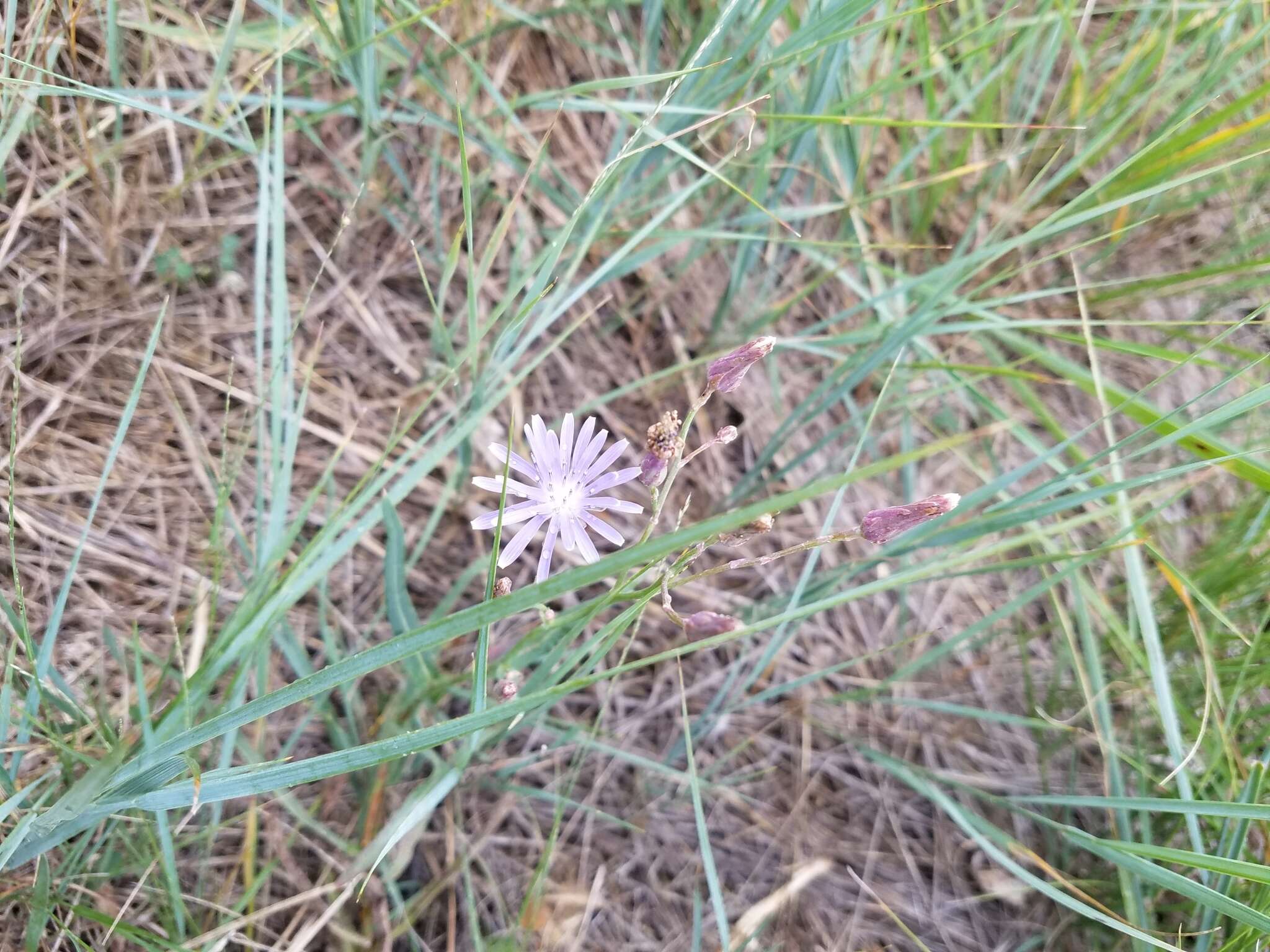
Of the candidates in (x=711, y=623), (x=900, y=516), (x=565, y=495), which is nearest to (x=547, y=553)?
(x=565, y=495)

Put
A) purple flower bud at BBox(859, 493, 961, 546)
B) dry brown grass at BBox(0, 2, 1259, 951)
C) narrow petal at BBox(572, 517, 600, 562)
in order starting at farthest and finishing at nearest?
dry brown grass at BBox(0, 2, 1259, 951)
narrow petal at BBox(572, 517, 600, 562)
purple flower bud at BBox(859, 493, 961, 546)

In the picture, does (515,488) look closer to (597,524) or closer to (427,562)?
(597,524)

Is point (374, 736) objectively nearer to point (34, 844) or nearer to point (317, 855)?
point (317, 855)

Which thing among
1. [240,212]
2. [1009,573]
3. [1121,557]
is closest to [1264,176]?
[1121,557]

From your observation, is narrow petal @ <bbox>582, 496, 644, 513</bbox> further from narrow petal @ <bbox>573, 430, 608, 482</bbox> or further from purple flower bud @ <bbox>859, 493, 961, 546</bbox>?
purple flower bud @ <bbox>859, 493, 961, 546</bbox>

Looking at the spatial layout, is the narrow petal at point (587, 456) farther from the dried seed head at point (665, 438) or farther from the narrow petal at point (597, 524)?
the dried seed head at point (665, 438)

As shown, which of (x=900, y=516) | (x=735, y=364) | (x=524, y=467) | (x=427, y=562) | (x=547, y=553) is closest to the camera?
(x=900, y=516)

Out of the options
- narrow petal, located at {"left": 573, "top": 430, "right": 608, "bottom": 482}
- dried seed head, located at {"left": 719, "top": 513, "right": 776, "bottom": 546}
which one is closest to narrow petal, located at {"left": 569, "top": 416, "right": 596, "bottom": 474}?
narrow petal, located at {"left": 573, "top": 430, "right": 608, "bottom": 482}
